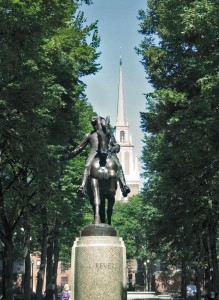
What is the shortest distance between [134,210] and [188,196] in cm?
5746

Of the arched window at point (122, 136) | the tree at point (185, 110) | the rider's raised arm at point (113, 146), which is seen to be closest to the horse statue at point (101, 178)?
the rider's raised arm at point (113, 146)

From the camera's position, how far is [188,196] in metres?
24.9

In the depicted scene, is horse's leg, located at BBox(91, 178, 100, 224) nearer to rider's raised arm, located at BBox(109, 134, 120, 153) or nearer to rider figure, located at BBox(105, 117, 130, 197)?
rider figure, located at BBox(105, 117, 130, 197)

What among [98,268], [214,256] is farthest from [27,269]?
[98,268]

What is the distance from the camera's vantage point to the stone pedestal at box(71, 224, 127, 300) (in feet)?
36.2

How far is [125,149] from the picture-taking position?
160 m

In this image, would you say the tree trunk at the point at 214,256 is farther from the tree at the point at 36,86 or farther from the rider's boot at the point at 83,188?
the rider's boot at the point at 83,188

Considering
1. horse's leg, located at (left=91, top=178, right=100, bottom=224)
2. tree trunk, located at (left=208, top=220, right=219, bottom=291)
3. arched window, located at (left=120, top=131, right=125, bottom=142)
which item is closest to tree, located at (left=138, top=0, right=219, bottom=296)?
tree trunk, located at (left=208, top=220, right=219, bottom=291)

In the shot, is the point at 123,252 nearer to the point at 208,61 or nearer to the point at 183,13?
the point at 208,61

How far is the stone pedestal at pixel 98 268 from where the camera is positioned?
36.2ft

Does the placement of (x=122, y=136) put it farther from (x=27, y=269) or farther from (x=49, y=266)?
(x=27, y=269)

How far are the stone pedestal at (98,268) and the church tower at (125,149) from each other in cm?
13734

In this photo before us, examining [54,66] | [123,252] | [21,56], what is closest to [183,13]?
[54,66]

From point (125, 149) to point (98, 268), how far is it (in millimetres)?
149117
